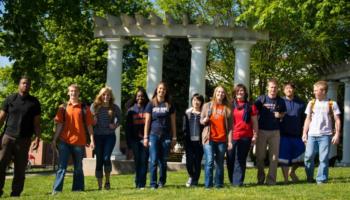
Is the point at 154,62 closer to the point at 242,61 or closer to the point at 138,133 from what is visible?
the point at 242,61

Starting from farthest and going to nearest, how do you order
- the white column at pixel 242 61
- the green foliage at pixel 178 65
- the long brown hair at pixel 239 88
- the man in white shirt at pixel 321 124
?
the green foliage at pixel 178 65
the white column at pixel 242 61
the man in white shirt at pixel 321 124
the long brown hair at pixel 239 88

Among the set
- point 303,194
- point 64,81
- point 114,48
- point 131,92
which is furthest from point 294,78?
point 303,194

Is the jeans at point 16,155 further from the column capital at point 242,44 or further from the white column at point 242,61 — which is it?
the column capital at point 242,44

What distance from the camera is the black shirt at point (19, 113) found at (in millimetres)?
12094

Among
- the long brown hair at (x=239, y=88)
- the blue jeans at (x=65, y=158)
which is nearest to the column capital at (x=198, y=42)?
the long brown hair at (x=239, y=88)

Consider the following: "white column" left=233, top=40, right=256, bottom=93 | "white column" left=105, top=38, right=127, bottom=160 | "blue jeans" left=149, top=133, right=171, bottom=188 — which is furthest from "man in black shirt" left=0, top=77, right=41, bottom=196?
"white column" left=233, top=40, right=256, bottom=93

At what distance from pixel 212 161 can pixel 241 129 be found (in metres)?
0.83

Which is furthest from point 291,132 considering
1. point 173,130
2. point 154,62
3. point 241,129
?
point 154,62

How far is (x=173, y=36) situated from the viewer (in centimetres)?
2339

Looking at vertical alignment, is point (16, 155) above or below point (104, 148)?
below

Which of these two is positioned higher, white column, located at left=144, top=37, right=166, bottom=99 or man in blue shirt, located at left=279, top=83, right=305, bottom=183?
white column, located at left=144, top=37, right=166, bottom=99

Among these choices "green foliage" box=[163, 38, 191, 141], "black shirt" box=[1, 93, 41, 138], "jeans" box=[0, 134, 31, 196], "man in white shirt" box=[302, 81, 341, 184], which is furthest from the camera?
"green foliage" box=[163, 38, 191, 141]

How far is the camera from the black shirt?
12094 mm

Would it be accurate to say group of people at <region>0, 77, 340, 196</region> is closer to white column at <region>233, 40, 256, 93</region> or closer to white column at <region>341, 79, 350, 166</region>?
white column at <region>233, 40, 256, 93</region>
